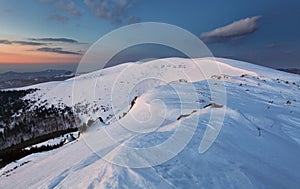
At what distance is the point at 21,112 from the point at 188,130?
538 feet

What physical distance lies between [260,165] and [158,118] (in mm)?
7815

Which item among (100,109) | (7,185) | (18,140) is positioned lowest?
(18,140)

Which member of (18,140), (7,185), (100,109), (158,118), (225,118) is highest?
(225,118)

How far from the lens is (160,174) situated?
17.6 feet

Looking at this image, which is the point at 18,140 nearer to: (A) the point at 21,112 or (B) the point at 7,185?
(A) the point at 21,112

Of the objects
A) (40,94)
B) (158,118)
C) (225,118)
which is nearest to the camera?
(225,118)

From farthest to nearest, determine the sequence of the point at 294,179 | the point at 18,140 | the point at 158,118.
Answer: the point at 18,140, the point at 158,118, the point at 294,179

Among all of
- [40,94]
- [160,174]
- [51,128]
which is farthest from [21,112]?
[160,174]

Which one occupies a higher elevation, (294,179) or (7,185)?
(294,179)

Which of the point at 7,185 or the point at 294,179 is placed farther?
the point at 7,185

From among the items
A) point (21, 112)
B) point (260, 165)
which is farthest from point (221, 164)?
point (21, 112)

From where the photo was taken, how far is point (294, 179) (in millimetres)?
6180

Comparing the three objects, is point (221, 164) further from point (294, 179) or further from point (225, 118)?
point (225, 118)

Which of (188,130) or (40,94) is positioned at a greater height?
(188,130)
